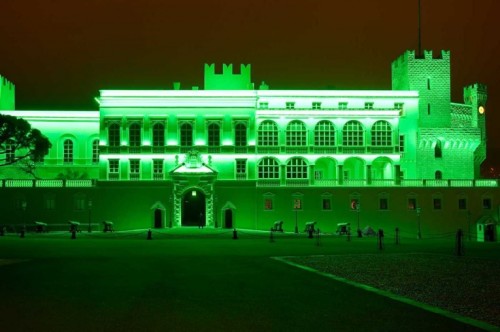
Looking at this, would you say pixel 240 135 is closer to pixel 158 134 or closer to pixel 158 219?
pixel 158 134

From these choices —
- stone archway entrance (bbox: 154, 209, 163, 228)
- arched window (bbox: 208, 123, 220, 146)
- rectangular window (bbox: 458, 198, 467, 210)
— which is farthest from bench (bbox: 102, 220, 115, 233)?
rectangular window (bbox: 458, 198, 467, 210)

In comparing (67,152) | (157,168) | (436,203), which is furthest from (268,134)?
(67,152)

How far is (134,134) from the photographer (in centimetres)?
6581

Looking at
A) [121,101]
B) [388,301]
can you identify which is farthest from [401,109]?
[388,301]

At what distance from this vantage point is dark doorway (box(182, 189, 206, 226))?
215 feet

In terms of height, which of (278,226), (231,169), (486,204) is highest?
(231,169)

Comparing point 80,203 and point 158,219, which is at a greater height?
point 80,203

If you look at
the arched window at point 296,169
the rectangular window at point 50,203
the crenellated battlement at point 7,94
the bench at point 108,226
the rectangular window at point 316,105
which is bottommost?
the bench at point 108,226

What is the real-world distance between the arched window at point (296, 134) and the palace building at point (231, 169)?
138 millimetres

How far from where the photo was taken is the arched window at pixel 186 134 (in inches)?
2589

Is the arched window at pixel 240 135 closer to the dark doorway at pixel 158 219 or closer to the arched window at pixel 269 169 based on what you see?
the arched window at pixel 269 169

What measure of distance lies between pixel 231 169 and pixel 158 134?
760 centimetres

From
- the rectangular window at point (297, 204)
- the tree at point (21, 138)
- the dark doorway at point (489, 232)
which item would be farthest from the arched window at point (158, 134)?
the dark doorway at point (489, 232)

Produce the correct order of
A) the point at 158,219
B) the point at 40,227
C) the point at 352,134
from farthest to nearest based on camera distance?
the point at 352,134, the point at 158,219, the point at 40,227
